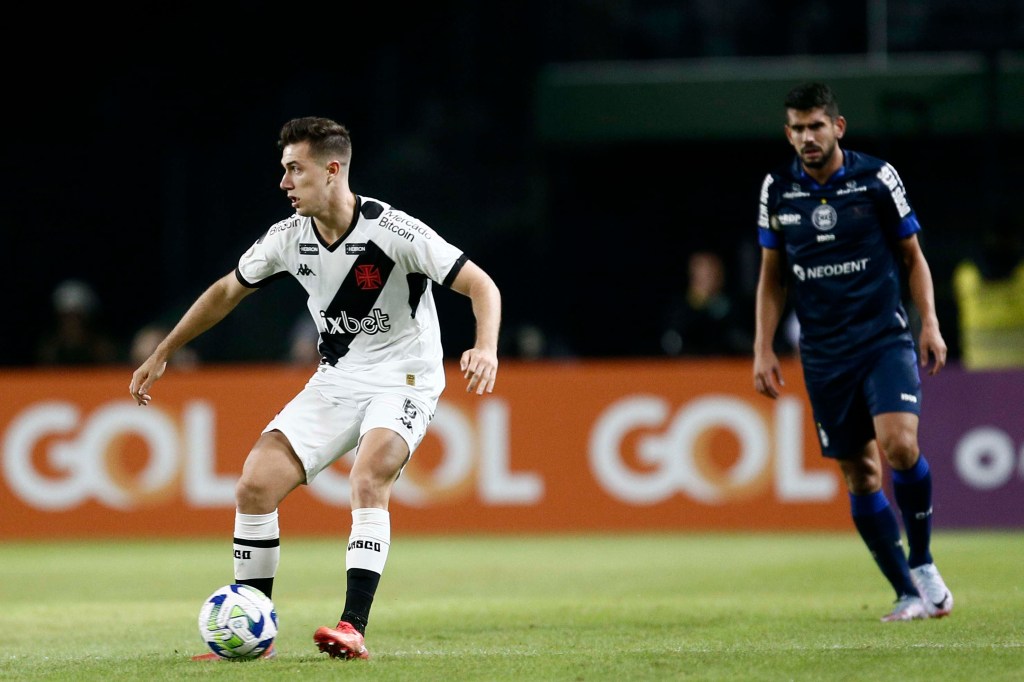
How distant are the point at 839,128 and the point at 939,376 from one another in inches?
223

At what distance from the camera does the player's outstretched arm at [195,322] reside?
20.9ft

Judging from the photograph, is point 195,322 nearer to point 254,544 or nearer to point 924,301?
point 254,544

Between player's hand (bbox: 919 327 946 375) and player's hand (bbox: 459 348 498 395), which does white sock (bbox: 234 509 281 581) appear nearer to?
player's hand (bbox: 459 348 498 395)

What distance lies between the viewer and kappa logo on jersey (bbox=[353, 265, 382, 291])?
A: 243 inches

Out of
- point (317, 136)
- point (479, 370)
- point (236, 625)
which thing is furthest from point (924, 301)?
point (236, 625)

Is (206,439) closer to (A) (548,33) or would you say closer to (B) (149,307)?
(B) (149,307)

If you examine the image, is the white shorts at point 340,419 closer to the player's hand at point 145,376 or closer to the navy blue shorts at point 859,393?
the player's hand at point 145,376

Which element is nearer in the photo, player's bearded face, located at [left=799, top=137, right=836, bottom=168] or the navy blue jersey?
player's bearded face, located at [left=799, top=137, right=836, bottom=168]

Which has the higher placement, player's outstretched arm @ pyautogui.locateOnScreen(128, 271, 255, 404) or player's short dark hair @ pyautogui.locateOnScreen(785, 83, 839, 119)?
player's short dark hair @ pyautogui.locateOnScreen(785, 83, 839, 119)

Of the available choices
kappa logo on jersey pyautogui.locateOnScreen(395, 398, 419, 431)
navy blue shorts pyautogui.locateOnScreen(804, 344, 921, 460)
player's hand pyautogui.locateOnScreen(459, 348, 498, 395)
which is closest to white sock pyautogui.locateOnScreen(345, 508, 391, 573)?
kappa logo on jersey pyautogui.locateOnScreen(395, 398, 419, 431)

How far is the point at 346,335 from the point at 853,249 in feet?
7.68

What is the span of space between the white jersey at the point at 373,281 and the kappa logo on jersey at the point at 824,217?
178 centimetres

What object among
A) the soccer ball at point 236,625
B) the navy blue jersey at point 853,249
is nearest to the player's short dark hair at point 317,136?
the soccer ball at point 236,625

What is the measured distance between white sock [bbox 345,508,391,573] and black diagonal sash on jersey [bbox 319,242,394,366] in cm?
82
